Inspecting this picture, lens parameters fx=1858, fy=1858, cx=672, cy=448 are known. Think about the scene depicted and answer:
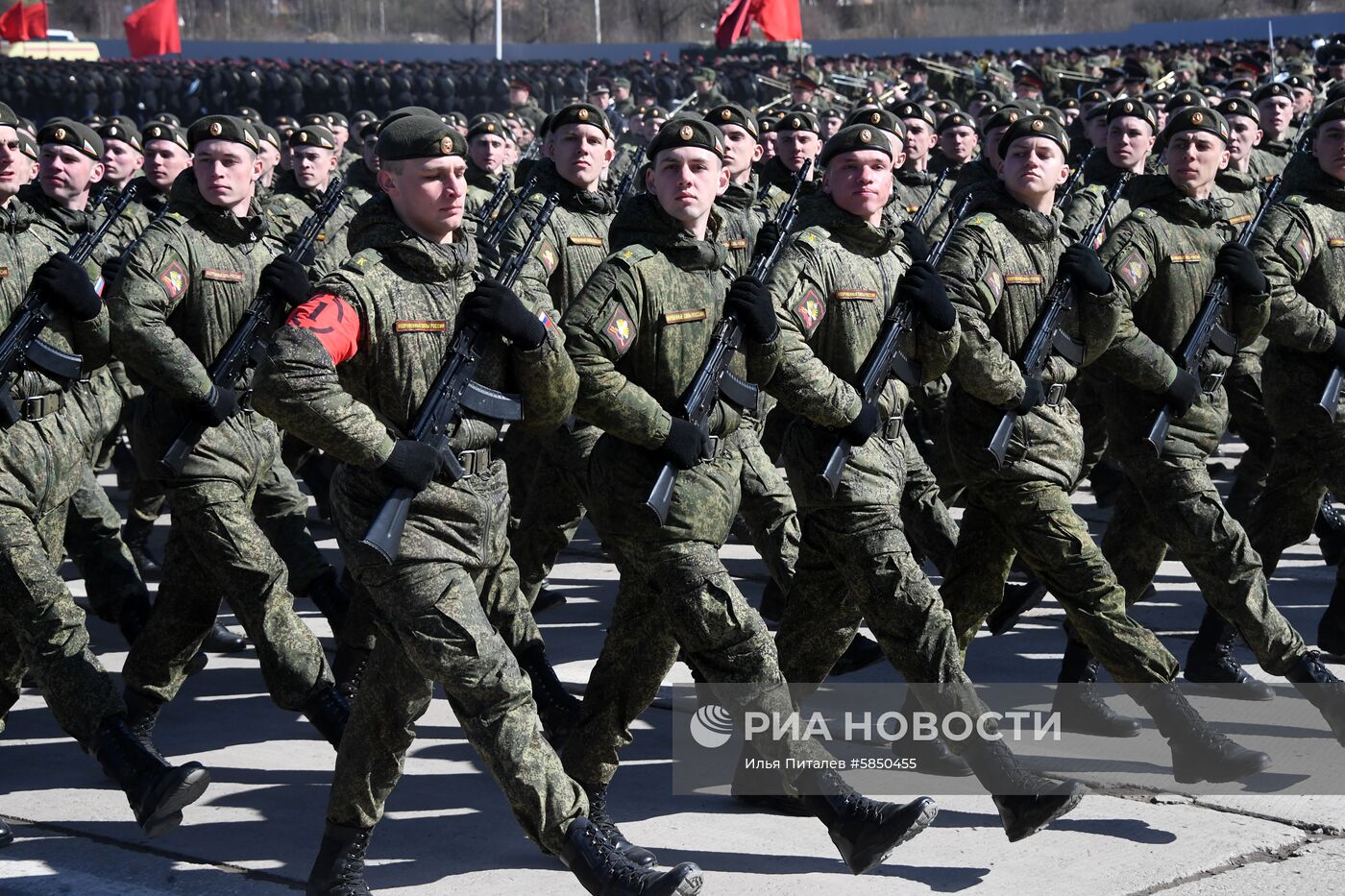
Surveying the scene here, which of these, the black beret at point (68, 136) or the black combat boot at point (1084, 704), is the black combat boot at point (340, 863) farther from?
the black beret at point (68, 136)

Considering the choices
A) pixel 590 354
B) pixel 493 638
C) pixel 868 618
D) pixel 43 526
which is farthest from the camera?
pixel 43 526

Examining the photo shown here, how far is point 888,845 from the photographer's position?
466 centimetres

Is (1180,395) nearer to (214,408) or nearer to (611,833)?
(611,833)

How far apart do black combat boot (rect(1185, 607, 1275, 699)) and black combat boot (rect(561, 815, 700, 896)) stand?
300 centimetres

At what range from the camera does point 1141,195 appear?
6.54 metres

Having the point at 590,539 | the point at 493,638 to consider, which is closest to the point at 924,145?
the point at 590,539

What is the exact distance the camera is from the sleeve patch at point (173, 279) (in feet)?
19.7

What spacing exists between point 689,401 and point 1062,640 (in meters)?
3.03

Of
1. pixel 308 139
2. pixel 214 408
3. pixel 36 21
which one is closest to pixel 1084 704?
pixel 214 408

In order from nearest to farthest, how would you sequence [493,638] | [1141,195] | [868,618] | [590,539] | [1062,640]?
[493,638] → [868,618] → [1141,195] → [1062,640] → [590,539]

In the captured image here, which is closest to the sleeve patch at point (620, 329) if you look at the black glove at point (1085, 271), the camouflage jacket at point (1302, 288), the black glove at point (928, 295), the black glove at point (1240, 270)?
the black glove at point (928, 295)

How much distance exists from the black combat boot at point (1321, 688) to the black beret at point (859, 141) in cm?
208

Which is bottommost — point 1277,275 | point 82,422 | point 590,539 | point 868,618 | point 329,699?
point 590,539

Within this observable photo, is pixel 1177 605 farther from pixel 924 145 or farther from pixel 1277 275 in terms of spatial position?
pixel 924 145
